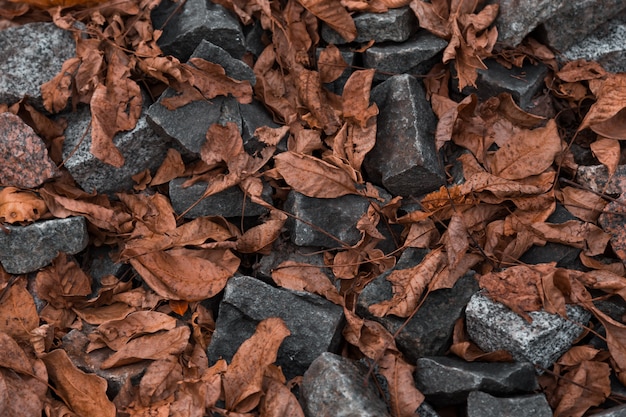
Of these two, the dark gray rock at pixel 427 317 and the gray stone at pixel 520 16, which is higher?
the gray stone at pixel 520 16

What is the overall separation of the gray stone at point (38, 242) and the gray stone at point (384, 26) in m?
1.26

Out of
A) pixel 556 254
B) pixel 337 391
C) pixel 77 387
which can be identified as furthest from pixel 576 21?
pixel 77 387

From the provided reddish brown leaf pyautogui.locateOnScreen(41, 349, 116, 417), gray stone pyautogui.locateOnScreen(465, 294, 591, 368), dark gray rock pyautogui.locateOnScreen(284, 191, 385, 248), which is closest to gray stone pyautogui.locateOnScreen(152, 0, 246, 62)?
dark gray rock pyautogui.locateOnScreen(284, 191, 385, 248)

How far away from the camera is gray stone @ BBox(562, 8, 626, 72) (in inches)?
117

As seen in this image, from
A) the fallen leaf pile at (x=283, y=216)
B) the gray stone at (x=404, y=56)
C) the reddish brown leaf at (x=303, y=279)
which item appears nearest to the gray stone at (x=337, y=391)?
the fallen leaf pile at (x=283, y=216)

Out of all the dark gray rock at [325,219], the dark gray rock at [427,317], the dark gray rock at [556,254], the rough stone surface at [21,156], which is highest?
the rough stone surface at [21,156]

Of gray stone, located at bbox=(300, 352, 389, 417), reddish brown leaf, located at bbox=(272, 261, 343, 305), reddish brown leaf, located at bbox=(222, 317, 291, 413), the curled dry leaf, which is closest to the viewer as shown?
gray stone, located at bbox=(300, 352, 389, 417)

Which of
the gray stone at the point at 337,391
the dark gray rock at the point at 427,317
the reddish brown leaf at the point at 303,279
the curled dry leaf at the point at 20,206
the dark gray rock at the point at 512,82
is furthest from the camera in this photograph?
the dark gray rock at the point at 512,82

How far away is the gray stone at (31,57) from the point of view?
2.97 m

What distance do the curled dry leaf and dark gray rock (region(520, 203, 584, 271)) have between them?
1777 millimetres

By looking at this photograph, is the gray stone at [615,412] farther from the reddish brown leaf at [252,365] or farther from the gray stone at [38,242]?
the gray stone at [38,242]

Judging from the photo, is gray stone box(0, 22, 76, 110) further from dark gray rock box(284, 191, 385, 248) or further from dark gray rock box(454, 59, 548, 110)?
dark gray rock box(454, 59, 548, 110)

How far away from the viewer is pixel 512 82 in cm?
294

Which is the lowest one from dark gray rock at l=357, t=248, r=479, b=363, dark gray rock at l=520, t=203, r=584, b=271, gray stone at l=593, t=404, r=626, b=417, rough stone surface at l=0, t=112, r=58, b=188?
gray stone at l=593, t=404, r=626, b=417
